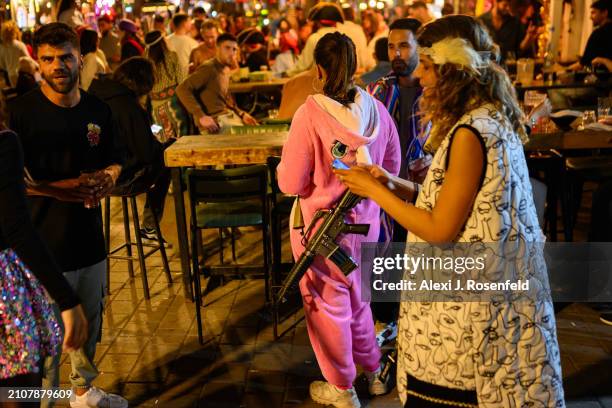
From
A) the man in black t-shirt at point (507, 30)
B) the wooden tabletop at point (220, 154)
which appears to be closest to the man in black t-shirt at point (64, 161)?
the wooden tabletop at point (220, 154)

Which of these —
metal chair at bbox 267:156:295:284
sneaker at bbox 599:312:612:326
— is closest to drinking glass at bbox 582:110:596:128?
sneaker at bbox 599:312:612:326

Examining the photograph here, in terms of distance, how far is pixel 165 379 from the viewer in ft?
14.1

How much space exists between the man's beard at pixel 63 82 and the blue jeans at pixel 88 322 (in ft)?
3.02

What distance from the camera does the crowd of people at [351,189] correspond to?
2.24 meters

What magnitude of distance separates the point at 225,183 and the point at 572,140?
2834mm

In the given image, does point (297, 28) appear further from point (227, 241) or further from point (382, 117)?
point (382, 117)

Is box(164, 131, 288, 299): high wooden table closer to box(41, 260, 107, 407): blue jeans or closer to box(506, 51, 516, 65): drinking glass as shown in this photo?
box(41, 260, 107, 407): blue jeans

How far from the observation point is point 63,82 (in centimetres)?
340

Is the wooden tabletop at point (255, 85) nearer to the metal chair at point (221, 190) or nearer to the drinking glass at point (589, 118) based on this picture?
the drinking glass at point (589, 118)

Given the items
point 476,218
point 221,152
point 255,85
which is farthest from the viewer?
point 255,85

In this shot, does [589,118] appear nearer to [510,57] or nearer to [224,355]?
[224,355]

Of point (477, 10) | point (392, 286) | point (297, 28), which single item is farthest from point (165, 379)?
point (477, 10)

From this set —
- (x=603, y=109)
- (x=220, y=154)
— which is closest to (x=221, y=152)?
(x=220, y=154)

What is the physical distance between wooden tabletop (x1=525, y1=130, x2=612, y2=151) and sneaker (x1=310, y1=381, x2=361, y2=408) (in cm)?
268
